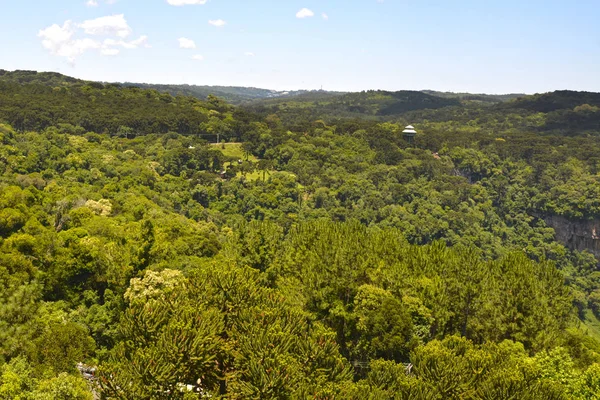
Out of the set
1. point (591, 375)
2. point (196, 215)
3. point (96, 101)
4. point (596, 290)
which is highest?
point (96, 101)

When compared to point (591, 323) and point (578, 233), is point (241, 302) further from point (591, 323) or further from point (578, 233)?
point (578, 233)

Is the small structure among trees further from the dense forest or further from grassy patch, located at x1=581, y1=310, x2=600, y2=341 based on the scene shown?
grassy patch, located at x1=581, y1=310, x2=600, y2=341

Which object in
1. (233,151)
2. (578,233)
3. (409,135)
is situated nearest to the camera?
(578,233)

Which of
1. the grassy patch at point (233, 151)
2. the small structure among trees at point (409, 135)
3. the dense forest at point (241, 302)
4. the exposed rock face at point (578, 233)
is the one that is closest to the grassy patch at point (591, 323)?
the dense forest at point (241, 302)

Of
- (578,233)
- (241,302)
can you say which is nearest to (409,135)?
(578,233)

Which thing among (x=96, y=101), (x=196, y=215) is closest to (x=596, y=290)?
(x=196, y=215)

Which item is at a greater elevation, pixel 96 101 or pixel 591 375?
pixel 96 101

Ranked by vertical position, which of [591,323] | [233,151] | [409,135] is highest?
[409,135]

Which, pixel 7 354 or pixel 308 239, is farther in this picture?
pixel 308 239

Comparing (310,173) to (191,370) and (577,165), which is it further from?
(191,370)

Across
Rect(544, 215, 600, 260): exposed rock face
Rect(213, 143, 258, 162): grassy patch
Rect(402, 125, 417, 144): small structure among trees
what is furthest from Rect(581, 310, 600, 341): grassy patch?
Rect(213, 143, 258, 162): grassy patch
